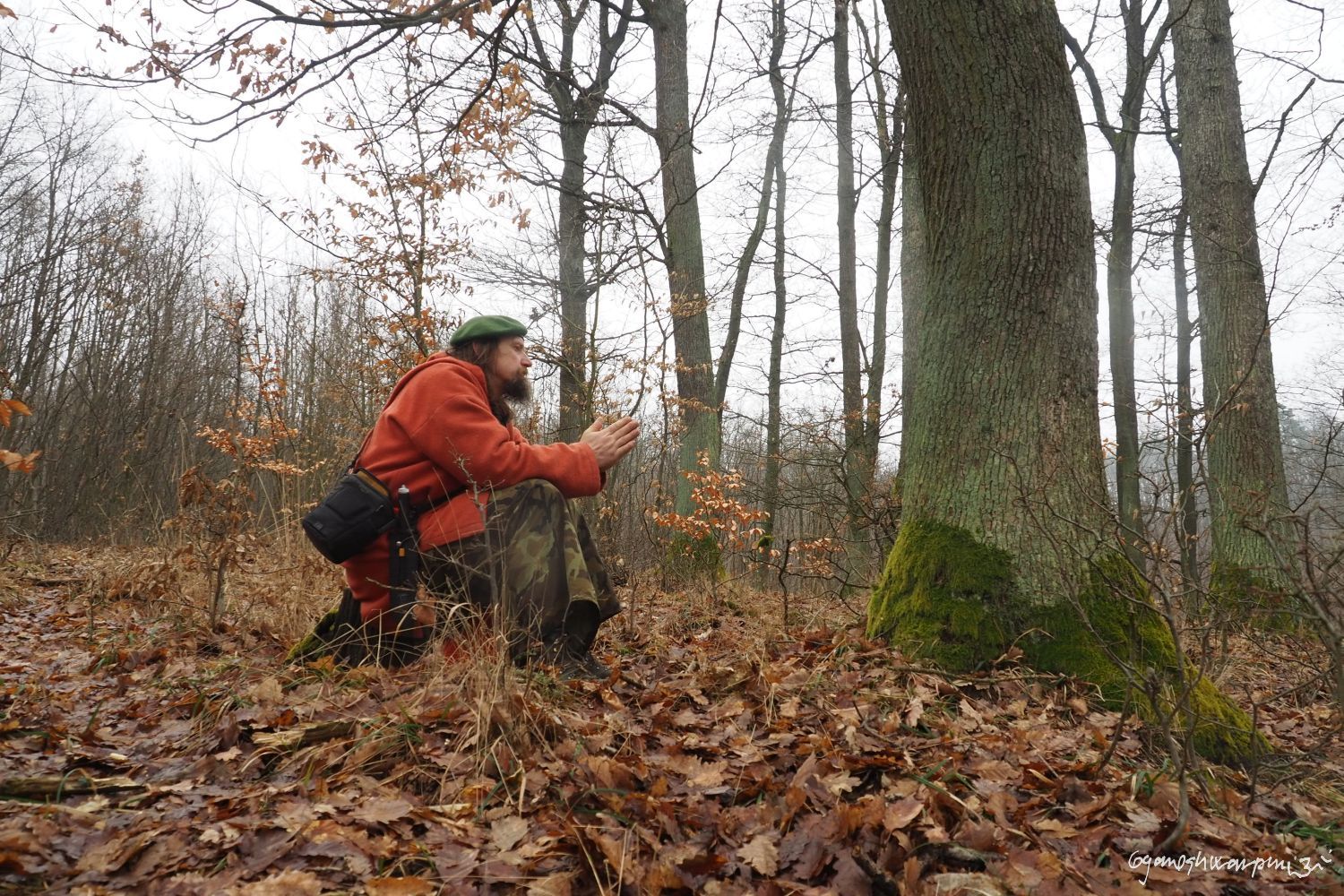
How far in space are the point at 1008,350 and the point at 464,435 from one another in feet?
8.00

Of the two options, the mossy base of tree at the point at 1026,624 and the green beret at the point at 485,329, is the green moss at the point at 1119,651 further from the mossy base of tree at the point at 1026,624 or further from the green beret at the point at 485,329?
the green beret at the point at 485,329

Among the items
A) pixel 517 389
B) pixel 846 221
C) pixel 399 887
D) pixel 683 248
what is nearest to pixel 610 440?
pixel 517 389

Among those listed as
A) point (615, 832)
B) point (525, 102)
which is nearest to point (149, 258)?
point (525, 102)

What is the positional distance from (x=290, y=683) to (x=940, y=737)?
244 centimetres

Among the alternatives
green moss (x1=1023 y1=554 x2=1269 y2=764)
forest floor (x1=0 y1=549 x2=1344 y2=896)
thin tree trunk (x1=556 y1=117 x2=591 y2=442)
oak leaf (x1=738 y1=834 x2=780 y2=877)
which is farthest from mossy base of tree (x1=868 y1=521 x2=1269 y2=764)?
thin tree trunk (x1=556 y1=117 x2=591 y2=442)

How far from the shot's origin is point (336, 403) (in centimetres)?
991

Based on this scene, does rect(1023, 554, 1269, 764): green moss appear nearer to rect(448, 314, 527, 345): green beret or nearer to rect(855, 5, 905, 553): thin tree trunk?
rect(448, 314, 527, 345): green beret

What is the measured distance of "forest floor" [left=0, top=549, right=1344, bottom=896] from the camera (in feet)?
5.92

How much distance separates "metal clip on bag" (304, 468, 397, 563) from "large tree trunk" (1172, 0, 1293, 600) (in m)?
7.11

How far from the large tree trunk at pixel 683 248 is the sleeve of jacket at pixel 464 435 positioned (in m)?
5.27

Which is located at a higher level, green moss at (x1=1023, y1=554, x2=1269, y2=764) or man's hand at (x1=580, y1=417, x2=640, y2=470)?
man's hand at (x1=580, y1=417, x2=640, y2=470)

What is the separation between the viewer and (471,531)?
3314 millimetres

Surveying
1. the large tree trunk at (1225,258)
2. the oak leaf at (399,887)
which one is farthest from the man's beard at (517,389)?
the large tree trunk at (1225,258)

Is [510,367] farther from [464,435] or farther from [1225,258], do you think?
[1225,258]
